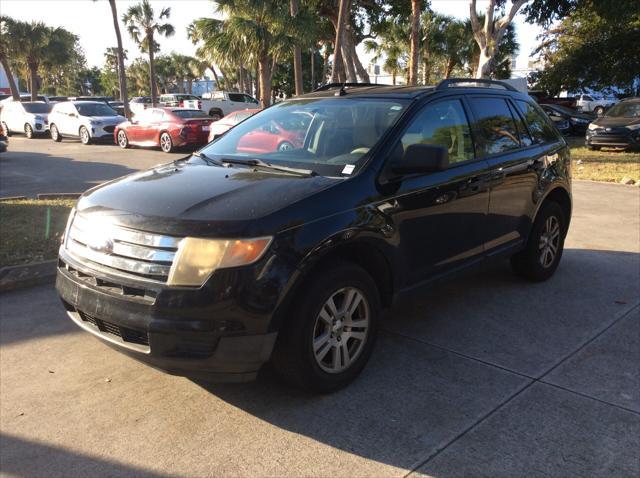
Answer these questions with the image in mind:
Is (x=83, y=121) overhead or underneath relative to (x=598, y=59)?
underneath

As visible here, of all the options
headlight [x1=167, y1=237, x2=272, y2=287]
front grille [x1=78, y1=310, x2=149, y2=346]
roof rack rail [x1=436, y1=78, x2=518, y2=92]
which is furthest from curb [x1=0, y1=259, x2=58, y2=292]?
roof rack rail [x1=436, y1=78, x2=518, y2=92]

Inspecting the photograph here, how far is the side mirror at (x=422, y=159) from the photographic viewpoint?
3.46 m

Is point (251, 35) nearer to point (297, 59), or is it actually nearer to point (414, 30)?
point (297, 59)

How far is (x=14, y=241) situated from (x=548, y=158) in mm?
5607

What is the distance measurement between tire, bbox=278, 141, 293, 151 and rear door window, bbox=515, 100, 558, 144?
229 cm

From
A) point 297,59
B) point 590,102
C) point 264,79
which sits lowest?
point 590,102

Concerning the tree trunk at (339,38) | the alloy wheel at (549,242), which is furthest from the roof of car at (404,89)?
the tree trunk at (339,38)

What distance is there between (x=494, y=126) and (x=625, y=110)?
15211 millimetres

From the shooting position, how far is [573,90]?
2903cm

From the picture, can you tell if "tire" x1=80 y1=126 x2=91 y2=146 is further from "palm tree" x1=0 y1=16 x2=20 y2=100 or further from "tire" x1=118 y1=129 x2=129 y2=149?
"palm tree" x1=0 y1=16 x2=20 y2=100

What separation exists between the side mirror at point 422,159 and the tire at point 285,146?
84 cm

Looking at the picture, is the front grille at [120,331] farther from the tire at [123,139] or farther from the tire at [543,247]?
the tire at [123,139]

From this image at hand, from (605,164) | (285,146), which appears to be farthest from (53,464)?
(605,164)

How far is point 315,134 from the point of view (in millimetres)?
4039
